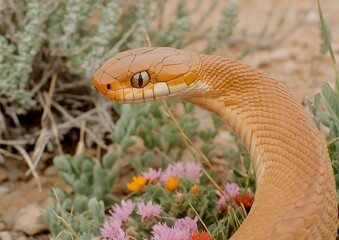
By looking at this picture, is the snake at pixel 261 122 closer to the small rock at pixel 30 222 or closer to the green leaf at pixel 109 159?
the green leaf at pixel 109 159

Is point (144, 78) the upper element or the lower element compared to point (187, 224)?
upper

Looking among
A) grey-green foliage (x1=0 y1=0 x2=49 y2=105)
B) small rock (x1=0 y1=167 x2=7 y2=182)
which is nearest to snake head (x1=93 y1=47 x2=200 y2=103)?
grey-green foliage (x1=0 y1=0 x2=49 y2=105)

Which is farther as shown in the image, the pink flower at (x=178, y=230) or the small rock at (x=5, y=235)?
the small rock at (x=5, y=235)

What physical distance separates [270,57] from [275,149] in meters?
2.26

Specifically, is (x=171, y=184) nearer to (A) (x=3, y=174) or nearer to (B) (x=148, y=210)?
(B) (x=148, y=210)

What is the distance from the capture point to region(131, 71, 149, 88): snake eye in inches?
90.0

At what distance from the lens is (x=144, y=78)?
229cm

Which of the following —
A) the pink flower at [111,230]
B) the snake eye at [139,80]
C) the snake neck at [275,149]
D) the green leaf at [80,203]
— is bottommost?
the green leaf at [80,203]

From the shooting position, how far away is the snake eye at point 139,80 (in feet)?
7.50

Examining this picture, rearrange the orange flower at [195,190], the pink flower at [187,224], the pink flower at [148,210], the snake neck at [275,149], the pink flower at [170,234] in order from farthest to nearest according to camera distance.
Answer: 1. the orange flower at [195,190]
2. the pink flower at [148,210]
3. the pink flower at [187,224]
4. the pink flower at [170,234]
5. the snake neck at [275,149]

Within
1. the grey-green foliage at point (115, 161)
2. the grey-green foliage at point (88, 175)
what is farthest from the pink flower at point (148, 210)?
the grey-green foliage at point (88, 175)

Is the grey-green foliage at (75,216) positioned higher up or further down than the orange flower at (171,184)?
further down

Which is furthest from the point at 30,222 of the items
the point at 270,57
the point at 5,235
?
the point at 270,57

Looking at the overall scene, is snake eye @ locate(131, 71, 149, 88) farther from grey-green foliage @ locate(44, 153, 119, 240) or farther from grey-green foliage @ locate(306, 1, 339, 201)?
grey-green foliage @ locate(306, 1, 339, 201)
